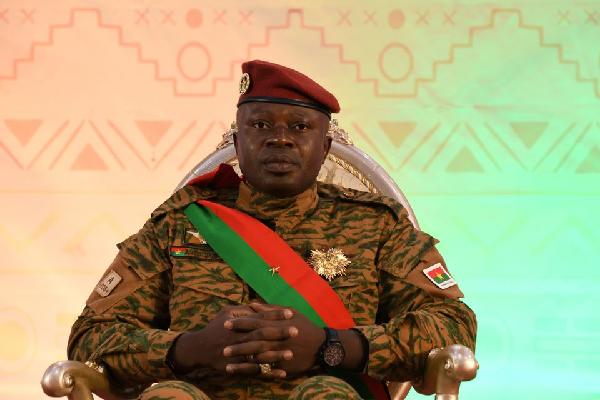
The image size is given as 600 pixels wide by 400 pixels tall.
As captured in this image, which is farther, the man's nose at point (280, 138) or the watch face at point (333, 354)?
the man's nose at point (280, 138)

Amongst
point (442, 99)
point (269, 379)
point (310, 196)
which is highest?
point (442, 99)

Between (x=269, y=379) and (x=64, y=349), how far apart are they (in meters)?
1.37

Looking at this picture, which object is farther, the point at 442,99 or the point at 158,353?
the point at 442,99

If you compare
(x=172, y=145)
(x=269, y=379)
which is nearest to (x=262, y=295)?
(x=269, y=379)

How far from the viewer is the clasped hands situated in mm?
2021

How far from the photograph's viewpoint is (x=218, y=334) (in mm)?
2045

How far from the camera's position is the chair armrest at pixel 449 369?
2006 mm

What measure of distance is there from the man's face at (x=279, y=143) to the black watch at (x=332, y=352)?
39 centimetres

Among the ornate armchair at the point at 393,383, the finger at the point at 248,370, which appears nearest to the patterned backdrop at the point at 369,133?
the ornate armchair at the point at 393,383

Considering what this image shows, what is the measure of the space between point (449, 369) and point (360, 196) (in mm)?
535

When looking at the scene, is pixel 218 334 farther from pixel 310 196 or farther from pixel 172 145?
pixel 172 145

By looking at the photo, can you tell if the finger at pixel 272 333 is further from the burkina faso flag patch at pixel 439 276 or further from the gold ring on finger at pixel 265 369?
the burkina faso flag patch at pixel 439 276

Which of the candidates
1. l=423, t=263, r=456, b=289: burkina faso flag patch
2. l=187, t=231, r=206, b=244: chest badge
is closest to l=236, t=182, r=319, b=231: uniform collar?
l=187, t=231, r=206, b=244: chest badge

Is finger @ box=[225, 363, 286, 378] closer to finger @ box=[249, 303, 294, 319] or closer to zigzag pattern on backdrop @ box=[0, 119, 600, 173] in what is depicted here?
finger @ box=[249, 303, 294, 319]
